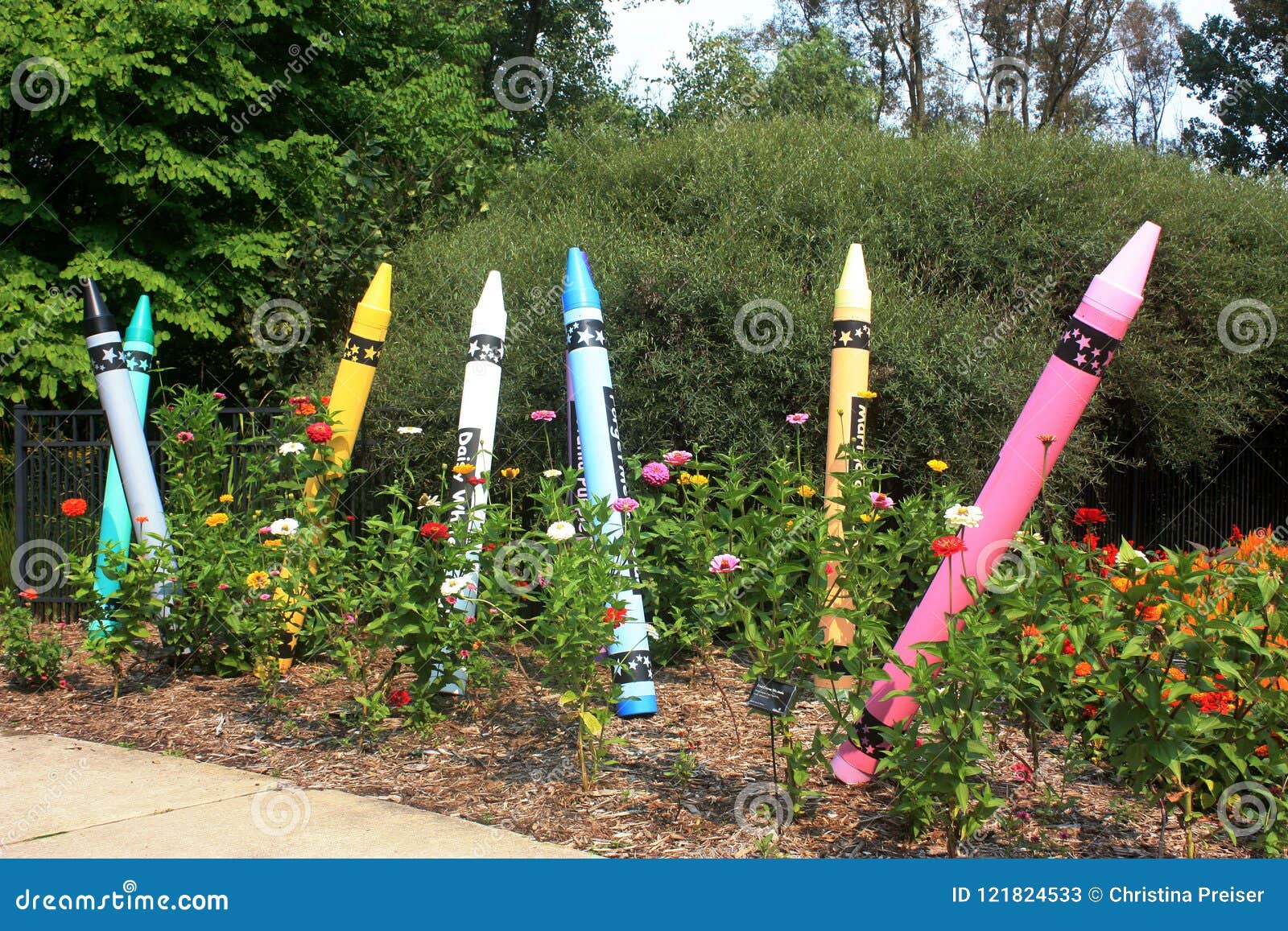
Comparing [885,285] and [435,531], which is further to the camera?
[885,285]

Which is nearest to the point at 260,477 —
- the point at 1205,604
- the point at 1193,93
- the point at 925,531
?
the point at 925,531

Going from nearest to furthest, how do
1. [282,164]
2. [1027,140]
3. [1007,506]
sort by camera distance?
[1007,506], [1027,140], [282,164]

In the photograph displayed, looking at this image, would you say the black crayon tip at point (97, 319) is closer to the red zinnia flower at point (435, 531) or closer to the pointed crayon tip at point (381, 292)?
the pointed crayon tip at point (381, 292)

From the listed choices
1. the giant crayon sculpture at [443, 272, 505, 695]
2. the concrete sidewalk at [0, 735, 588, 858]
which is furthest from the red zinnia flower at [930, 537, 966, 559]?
the giant crayon sculpture at [443, 272, 505, 695]

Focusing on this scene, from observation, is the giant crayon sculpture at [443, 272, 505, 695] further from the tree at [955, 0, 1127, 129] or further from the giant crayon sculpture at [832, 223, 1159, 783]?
the tree at [955, 0, 1127, 129]

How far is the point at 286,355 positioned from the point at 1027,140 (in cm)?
700

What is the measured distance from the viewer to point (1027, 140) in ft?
29.7

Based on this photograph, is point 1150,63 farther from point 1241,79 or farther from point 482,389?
point 482,389

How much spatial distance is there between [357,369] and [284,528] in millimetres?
1263

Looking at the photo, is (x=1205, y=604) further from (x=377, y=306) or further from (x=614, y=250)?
(x=614, y=250)

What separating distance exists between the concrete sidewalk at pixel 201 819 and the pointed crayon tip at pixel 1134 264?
9.17 feet

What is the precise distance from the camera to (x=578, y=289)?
18.0 ft

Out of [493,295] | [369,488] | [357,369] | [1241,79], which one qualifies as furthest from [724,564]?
[1241,79]

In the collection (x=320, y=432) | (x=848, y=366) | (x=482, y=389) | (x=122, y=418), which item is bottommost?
(x=320, y=432)
